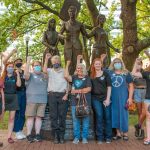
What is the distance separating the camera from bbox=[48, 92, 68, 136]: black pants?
30.5ft

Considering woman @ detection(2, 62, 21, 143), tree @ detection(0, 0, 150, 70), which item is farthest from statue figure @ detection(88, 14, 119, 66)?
tree @ detection(0, 0, 150, 70)

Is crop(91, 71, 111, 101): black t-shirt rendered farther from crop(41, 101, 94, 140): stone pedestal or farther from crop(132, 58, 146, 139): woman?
crop(132, 58, 146, 139): woman

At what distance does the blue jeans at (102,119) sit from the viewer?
9.35 m

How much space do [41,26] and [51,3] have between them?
11.6ft

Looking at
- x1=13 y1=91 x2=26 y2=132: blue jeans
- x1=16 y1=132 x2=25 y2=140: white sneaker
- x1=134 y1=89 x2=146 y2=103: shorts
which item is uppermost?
x1=134 y1=89 x2=146 y2=103: shorts

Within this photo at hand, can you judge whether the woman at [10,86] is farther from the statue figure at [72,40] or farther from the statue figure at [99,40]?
the statue figure at [99,40]

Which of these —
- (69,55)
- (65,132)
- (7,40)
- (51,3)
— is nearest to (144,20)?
(51,3)

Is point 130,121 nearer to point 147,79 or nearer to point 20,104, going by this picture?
point 147,79

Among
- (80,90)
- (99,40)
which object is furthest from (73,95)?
(99,40)

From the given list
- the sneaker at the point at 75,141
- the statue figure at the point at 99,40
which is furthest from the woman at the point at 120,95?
the statue figure at the point at 99,40

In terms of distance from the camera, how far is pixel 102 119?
9414 mm

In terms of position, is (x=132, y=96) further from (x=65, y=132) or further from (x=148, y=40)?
(x=148, y=40)

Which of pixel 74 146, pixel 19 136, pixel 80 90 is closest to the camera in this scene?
pixel 74 146

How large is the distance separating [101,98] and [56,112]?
1.13 meters
